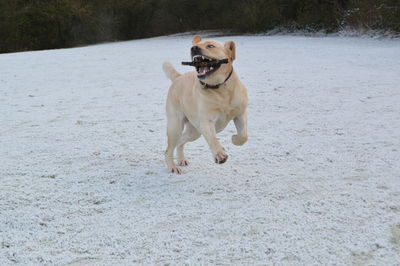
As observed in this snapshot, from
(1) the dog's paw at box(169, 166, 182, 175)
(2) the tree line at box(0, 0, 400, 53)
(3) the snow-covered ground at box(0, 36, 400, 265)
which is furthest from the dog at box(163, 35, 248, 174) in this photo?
(2) the tree line at box(0, 0, 400, 53)

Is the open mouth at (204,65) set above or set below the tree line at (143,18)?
above

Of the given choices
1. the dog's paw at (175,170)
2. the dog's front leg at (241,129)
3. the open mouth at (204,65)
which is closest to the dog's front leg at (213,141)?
the dog's front leg at (241,129)

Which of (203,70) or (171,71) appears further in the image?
(171,71)

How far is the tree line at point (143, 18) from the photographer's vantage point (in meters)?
19.1

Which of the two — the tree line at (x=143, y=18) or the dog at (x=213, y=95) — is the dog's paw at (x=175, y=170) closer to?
the dog at (x=213, y=95)

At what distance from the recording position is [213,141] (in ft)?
10.9

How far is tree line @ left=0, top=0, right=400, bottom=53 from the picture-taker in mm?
19122

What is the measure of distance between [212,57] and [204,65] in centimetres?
8

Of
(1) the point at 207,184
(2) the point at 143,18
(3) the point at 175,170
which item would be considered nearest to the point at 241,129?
(1) the point at 207,184

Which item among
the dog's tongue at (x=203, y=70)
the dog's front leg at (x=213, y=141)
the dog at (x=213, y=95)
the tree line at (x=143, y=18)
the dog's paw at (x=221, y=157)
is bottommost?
the tree line at (x=143, y=18)

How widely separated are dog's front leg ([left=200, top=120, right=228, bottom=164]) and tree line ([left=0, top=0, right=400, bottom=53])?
14.6 m

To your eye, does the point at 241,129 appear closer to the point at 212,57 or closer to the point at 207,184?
the point at 207,184

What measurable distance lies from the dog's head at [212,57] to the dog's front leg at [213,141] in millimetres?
316

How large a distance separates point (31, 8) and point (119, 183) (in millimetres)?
20868
